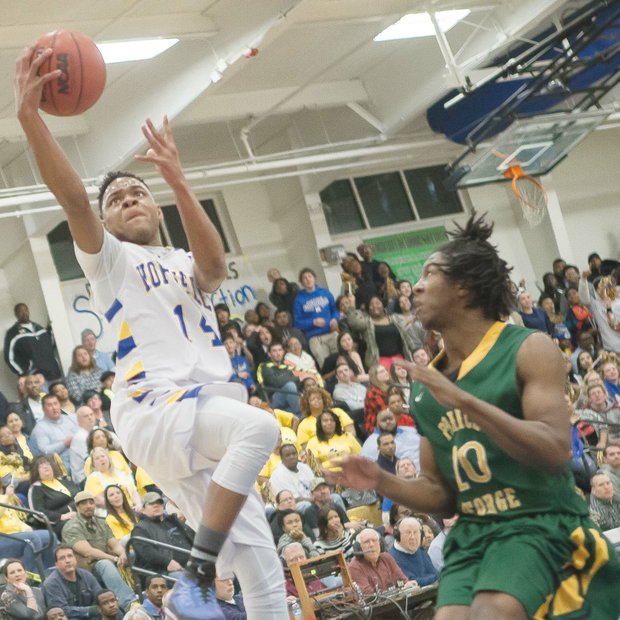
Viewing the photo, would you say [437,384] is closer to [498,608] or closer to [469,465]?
[469,465]

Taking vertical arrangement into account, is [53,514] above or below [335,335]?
below

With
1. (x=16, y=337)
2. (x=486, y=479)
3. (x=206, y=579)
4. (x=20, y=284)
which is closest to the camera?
(x=486, y=479)

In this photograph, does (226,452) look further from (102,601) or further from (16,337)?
(16,337)

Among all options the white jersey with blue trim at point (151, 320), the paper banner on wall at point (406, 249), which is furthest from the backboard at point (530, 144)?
the white jersey with blue trim at point (151, 320)

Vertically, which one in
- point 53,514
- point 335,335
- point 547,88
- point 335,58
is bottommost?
point 53,514

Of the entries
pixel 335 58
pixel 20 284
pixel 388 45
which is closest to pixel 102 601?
pixel 20 284

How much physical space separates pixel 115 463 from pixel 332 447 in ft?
7.25

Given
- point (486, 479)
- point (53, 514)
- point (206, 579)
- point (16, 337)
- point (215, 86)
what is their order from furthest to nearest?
1. point (16, 337)
2. point (215, 86)
3. point (53, 514)
4. point (206, 579)
5. point (486, 479)

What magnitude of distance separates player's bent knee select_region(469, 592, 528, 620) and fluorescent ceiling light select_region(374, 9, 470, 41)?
1204 centimetres

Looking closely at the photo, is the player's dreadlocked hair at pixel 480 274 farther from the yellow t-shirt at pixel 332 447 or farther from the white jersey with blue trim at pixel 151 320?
the yellow t-shirt at pixel 332 447

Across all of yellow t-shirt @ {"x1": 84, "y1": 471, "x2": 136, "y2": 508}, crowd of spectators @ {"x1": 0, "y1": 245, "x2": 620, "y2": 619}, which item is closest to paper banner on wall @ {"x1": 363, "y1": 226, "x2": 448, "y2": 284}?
crowd of spectators @ {"x1": 0, "y1": 245, "x2": 620, "y2": 619}

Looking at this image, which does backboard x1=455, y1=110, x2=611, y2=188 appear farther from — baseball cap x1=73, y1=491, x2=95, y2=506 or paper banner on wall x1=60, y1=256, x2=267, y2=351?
baseball cap x1=73, y1=491, x2=95, y2=506

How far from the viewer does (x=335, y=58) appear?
15438mm

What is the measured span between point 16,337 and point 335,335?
13.6 ft
